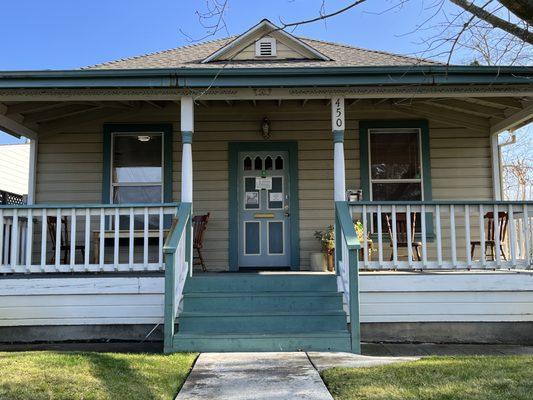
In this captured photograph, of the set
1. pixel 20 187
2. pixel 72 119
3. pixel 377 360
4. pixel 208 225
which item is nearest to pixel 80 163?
pixel 72 119

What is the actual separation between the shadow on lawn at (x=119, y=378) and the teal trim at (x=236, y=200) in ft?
11.2

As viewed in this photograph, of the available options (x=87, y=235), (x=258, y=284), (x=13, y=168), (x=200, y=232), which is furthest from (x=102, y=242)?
(x=13, y=168)

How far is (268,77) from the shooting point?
6.25 meters

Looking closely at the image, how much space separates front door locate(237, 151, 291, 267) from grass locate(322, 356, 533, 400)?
3.70 meters

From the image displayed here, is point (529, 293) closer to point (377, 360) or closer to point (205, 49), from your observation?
point (377, 360)

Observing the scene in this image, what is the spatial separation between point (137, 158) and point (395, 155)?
4.28 meters

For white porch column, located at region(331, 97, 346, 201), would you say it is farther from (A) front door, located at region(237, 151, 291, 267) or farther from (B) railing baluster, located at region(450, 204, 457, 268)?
(A) front door, located at region(237, 151, 291, 267)

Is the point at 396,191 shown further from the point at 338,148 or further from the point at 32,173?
the point at 32,173

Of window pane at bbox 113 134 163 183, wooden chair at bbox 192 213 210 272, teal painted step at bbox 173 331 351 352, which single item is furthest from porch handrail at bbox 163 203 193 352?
window pane at bbox 113 134 163 183

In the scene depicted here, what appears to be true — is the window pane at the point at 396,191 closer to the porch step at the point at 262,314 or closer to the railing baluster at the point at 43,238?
the porch step at the point at 262,314

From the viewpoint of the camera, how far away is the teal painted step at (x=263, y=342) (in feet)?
17.0

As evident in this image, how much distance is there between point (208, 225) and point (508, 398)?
17.5ft

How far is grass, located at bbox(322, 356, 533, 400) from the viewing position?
3457 mm

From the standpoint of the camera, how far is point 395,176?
26.7 ft
